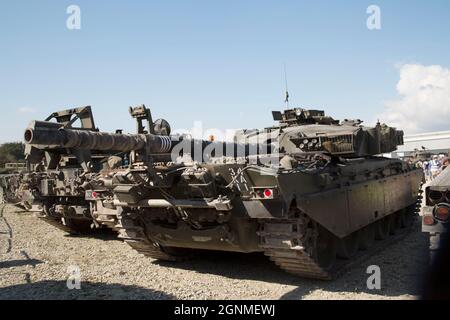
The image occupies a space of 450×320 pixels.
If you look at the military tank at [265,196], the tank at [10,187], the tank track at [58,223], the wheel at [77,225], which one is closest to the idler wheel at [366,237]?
the military tank at [265,196]

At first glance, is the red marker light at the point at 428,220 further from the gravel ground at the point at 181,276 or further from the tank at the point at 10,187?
the tank at the point at 10,187

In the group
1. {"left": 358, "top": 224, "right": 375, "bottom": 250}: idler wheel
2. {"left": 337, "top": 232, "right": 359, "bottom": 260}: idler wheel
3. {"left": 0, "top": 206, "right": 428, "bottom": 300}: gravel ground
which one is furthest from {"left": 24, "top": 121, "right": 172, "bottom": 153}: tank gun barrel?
{"left": 358, "top": 224, "right": 375, "bottom": 250}: idler wheel

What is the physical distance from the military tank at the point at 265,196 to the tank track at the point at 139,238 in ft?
0.06

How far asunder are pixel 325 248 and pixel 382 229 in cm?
309

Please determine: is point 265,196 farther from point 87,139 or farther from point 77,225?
point 77,225

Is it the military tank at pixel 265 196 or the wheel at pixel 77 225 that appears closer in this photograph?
the military tank at pixel 265 196

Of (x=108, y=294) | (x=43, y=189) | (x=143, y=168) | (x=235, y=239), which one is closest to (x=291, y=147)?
(x=235, y=239)

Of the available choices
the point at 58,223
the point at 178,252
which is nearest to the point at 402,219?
the point at 178,252

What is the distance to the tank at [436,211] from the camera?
520cm

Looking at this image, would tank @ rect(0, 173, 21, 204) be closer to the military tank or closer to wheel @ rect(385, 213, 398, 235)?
the military tank

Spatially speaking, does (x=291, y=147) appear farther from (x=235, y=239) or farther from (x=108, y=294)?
(x=108, y=294)

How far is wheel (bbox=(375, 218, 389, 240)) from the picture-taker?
970cm

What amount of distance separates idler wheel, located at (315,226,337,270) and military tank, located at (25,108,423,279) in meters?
0.02

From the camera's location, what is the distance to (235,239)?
21.7 ft
